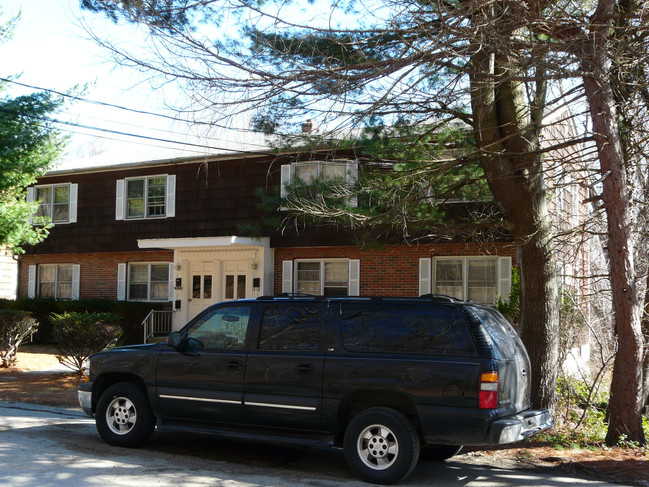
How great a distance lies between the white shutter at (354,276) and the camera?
1848 centimetres

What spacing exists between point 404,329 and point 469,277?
10697 mm

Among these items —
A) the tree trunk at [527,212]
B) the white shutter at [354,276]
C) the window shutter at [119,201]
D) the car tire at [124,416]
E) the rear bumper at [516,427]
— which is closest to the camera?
the rear bumper at [516,427]

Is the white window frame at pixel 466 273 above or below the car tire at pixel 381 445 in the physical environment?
above

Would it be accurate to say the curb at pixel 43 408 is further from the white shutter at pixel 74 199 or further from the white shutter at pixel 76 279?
the white shutter at pixel 74 199

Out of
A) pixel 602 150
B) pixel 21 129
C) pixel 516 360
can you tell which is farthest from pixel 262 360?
pixel 21 129

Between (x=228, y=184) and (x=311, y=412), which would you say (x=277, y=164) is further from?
(x=311, y=412)

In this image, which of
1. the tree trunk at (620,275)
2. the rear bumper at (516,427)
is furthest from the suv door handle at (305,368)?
the tree trunk at (620,275)

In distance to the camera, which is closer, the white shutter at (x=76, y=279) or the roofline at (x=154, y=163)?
the roofline at (x=154, y=163)

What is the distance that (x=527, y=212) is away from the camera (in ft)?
32.2

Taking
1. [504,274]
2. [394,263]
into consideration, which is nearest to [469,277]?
[504,274]

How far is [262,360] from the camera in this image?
747cm

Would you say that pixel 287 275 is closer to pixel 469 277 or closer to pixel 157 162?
pixel 469 277

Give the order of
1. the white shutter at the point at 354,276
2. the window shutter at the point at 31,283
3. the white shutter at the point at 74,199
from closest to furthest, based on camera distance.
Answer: the white shutter at the point at 354,276
the white shutter at the point at 74,199
the window shutter at the point at 31,283

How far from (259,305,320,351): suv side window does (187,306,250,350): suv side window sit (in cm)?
26
